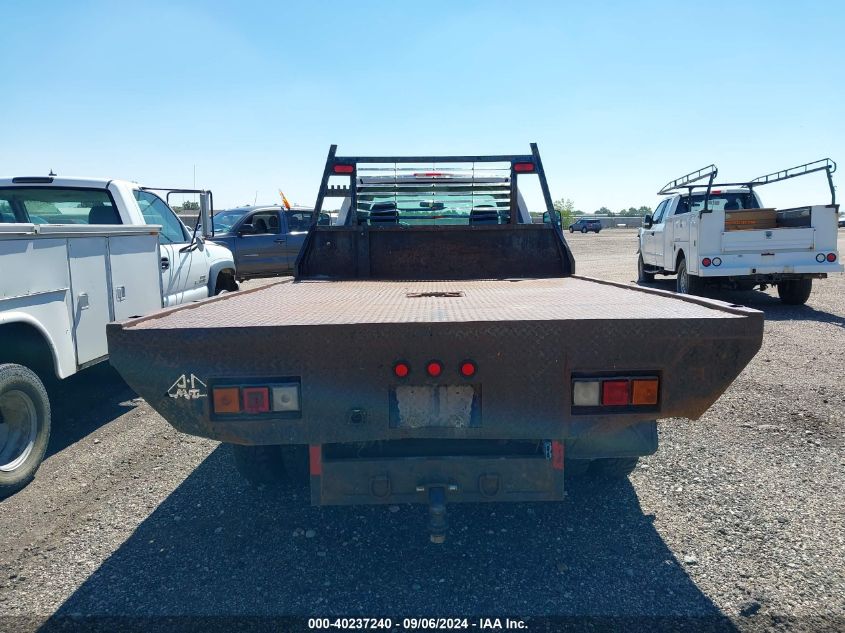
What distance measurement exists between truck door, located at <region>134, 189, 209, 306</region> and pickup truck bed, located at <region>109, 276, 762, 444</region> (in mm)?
4113

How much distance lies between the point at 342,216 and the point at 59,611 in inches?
159

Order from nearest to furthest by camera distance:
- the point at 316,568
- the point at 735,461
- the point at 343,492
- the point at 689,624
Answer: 1. the point at 689,624
2. the point at 343,492
3. the point at 316,568
4. the point at 735,461

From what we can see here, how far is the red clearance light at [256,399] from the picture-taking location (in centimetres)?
265

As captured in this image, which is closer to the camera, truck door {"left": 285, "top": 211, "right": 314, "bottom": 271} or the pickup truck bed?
the pickup truck bed

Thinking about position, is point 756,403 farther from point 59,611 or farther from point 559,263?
point 59,611

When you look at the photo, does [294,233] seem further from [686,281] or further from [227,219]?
[686,281]

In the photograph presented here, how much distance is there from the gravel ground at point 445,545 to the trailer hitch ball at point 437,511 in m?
0.29

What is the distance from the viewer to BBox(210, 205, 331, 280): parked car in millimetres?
13773

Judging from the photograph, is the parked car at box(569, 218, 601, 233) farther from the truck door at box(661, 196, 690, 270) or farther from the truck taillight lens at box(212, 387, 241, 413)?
the truck taillight lens at box(212, 387, 241, 413)

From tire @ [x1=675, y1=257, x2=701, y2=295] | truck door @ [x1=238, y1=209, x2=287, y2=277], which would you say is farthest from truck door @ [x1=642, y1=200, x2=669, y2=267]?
truck door @ [x1=238, y1=209, x2=287, y2=277]

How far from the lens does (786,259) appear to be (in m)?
10.5

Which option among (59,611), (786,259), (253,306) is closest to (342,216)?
(253,306)

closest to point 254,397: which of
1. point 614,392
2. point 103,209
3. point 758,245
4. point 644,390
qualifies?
point 614,392

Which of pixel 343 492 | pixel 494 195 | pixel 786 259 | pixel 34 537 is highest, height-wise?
pixel 494 195
